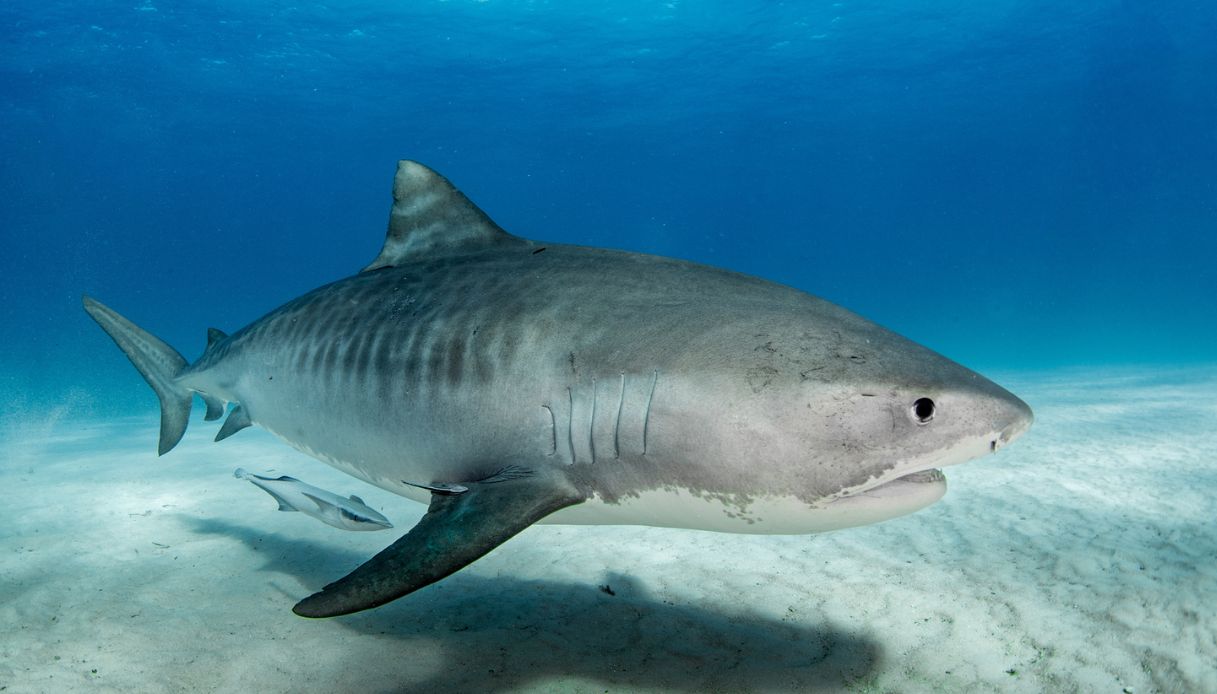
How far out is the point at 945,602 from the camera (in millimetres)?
3508

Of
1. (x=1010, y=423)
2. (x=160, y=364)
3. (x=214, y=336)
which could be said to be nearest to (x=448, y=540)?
(x=1010, y=423)

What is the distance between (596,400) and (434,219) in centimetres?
196

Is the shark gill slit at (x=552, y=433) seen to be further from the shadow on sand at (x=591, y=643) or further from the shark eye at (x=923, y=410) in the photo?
the shark eye at (x=923, y=410)

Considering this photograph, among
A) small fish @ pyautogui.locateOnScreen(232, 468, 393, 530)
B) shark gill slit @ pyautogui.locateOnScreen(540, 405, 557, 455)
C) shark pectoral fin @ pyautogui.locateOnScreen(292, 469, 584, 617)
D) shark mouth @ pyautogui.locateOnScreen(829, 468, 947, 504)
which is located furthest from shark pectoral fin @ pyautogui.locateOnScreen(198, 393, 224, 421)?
shark mouth @ pyautogui.locateOnScreen(829, 468, 947, 504)

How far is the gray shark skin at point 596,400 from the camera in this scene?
6.70ft

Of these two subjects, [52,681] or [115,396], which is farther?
[115,396]

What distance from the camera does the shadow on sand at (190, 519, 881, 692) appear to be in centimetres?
277

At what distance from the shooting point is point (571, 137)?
53.0m

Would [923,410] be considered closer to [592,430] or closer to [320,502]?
[592,430]

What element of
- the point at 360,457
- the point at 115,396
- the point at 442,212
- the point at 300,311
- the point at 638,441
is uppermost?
the point at 442,212

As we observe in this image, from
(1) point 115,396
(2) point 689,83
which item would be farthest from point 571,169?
(1) point 115,396

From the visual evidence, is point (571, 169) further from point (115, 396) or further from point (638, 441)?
point (638, 441)

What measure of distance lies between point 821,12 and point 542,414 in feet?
116

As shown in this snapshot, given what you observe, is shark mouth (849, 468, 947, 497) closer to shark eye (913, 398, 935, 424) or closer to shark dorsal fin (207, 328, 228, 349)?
shark eye (913, 398, 935, 424)
